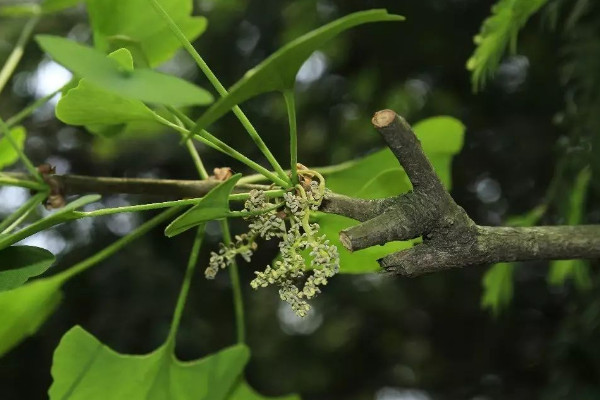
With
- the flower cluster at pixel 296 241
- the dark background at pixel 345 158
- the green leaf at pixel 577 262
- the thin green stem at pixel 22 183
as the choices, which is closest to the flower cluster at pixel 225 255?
the flower cluster at pixel 296 241

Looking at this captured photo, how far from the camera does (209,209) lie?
0.35 m

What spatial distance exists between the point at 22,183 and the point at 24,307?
8 centimetres

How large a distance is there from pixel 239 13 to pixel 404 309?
506 millimetres

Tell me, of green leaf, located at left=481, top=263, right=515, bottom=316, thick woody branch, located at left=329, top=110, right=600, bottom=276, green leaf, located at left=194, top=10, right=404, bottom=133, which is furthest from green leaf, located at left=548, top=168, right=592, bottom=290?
green leaf, located at left=194, top=10, right=404, bottom=133

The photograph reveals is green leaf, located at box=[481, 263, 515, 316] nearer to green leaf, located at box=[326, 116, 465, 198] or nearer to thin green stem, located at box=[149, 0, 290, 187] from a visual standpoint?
green leaf, located at box=[326, 116, 465, 198]

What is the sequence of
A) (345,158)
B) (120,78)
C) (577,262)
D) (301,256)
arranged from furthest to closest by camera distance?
(345,158), (577,262), (301,256), (120,78)

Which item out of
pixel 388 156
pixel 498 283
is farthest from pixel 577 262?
Answer: pixel 388 156

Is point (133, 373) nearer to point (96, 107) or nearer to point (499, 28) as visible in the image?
point (96, 107)

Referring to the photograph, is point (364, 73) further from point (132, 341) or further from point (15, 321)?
point (15, 321)

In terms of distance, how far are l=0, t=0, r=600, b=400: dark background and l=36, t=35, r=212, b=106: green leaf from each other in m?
0.60

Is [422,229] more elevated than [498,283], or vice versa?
[422,229]

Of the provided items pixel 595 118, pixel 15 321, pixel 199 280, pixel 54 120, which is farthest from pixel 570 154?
pixel 54 120

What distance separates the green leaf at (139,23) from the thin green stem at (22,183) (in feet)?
0.35

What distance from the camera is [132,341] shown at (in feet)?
3.09
